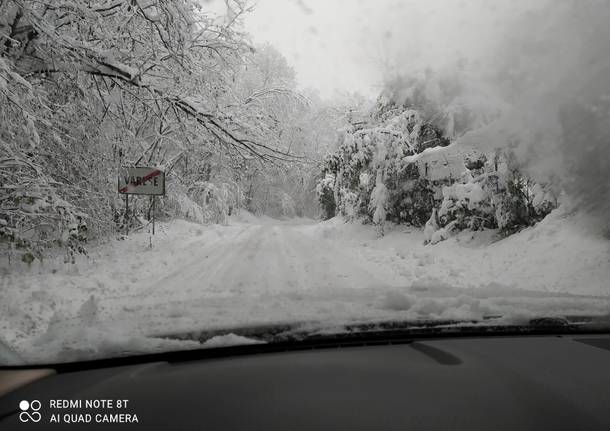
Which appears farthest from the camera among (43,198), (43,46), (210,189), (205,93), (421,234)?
(210,189)

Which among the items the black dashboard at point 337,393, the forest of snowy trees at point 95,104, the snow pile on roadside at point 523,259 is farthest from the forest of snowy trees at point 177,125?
the black dashboard at point 337,393

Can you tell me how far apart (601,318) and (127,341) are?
10.4ft

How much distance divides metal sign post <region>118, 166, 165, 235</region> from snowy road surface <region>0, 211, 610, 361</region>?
1732mm

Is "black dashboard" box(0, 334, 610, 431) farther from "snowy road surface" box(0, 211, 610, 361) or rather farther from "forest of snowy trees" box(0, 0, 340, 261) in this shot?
"forest of snowy trees" box(0, 0, 340, 261)

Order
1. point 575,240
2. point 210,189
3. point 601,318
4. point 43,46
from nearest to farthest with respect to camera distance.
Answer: point 601,318, point 43,46, point 575,240, point 210,189

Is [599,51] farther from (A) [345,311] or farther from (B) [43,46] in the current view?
(B) [43,46]

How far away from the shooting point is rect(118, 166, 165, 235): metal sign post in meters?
13.4

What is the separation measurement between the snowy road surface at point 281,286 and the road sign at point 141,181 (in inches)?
68.7

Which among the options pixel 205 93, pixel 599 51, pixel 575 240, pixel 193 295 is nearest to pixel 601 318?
pixel 599 51

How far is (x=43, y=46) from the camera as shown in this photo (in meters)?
→ 7.01

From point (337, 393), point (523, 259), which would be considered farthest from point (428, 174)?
point (337, 393)

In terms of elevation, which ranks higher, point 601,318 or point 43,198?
point 43,198

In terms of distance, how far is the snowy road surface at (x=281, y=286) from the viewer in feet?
9.85

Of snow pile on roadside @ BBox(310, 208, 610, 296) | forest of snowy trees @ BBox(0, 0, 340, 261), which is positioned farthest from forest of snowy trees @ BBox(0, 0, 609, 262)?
snow pile on roadside @ BBox(310, 208, 610, 296)
